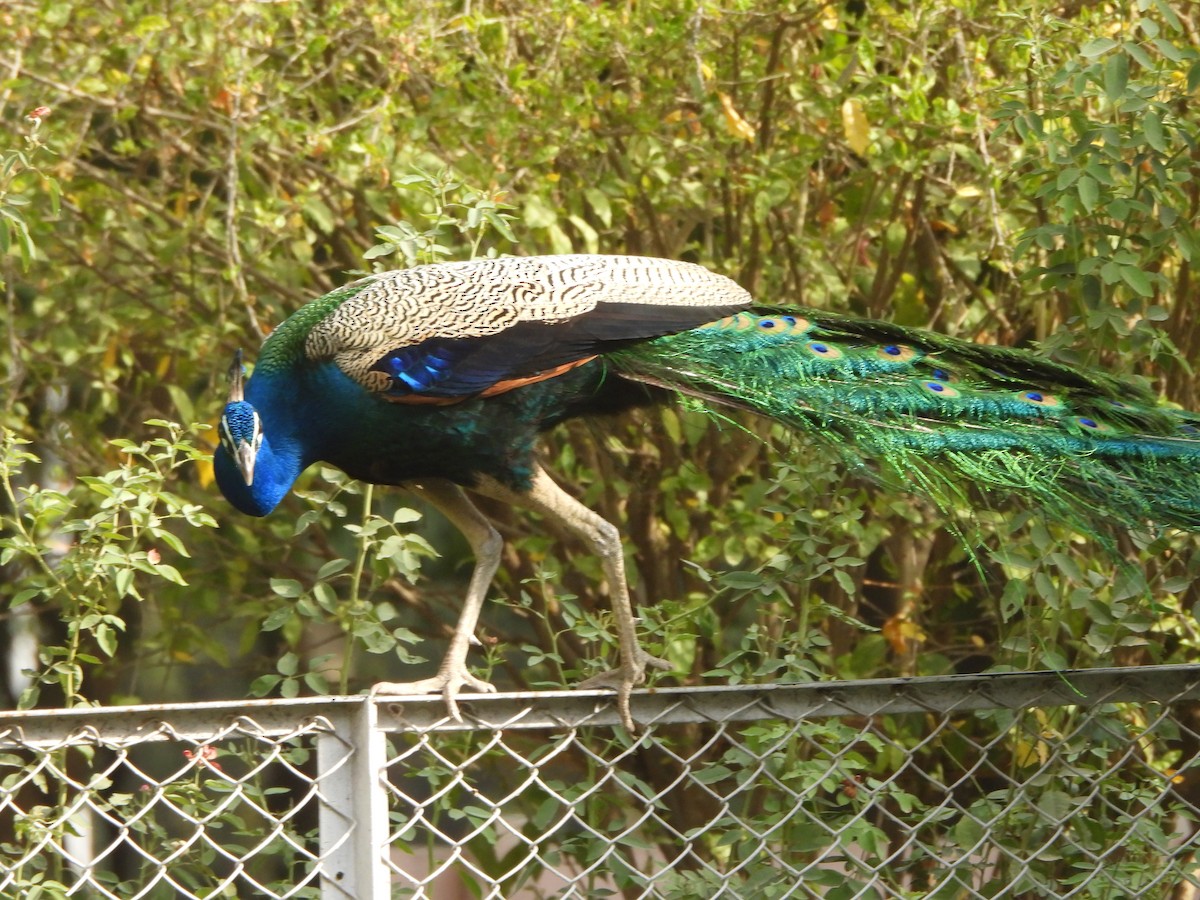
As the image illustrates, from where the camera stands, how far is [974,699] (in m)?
1.67

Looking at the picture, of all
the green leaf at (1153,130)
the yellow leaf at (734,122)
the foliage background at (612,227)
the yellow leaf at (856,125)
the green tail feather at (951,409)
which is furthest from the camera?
the yellow leaf at (734,122)

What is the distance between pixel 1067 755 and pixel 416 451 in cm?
111

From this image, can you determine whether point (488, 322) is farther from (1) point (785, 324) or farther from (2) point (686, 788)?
(2) point (686, 788)

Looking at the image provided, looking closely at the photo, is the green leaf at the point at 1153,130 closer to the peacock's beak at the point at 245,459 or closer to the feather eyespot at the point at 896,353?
the feather eyespot at the point at 896,353

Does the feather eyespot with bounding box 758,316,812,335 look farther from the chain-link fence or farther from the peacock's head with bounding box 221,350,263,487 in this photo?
the peacock's head with bounding box 221,350,263,487

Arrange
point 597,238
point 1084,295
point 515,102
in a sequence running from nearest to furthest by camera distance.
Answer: point 1084,295 < point 515,102 < point 597,238

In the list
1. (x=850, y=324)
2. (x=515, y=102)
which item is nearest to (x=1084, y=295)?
(x=850, y=324)

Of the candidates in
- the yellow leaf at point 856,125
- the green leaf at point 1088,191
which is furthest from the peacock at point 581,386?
the yellow leaf at point 856,125

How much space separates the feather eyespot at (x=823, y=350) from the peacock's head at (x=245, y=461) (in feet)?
2.88

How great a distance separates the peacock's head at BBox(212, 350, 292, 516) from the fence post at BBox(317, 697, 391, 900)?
104cm

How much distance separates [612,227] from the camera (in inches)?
138

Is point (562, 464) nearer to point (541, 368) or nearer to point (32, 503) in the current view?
point (541, 368)

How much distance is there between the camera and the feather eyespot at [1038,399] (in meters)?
2.29

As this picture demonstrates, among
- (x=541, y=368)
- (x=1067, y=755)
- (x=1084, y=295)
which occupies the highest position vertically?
(x=1084, y=295)
